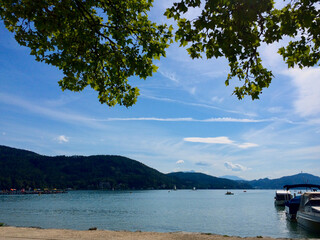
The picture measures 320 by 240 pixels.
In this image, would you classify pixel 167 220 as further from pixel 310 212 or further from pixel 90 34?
pixel 90 34

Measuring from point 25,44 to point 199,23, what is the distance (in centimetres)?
705

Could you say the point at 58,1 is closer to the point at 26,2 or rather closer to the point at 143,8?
the point at 26,2

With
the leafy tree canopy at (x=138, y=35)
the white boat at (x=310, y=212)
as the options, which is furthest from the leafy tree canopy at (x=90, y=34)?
the white boat at (x=310, y=212)

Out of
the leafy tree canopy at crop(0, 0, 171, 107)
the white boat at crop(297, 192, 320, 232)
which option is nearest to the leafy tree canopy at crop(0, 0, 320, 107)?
the leafy tree canopy at crop(0, 0, 171, 107)

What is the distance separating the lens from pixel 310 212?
34906 mm

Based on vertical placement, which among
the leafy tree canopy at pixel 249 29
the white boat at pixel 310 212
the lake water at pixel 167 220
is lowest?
the lake water at pixel 167 220

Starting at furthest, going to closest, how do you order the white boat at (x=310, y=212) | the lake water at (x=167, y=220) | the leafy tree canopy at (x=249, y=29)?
the lake water at (x=167, y=220), the white boat at (x=310, y=212), the leafy tree canopy at (x=249, y=29)

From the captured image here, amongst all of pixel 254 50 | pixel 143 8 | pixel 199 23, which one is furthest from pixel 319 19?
pixel 143 8

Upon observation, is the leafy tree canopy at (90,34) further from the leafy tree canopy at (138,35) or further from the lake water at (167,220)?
the lake water at (167,220)

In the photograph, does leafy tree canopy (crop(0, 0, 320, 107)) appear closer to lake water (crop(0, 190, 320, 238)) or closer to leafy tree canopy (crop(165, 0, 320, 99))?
leafy tree canopy (crop(165, 0, 320, 99))

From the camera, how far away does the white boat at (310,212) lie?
3275 cm

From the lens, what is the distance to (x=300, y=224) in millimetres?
40125

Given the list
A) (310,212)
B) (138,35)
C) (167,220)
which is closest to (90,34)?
(138,35)

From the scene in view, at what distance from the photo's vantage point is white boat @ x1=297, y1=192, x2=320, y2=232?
32750mm
